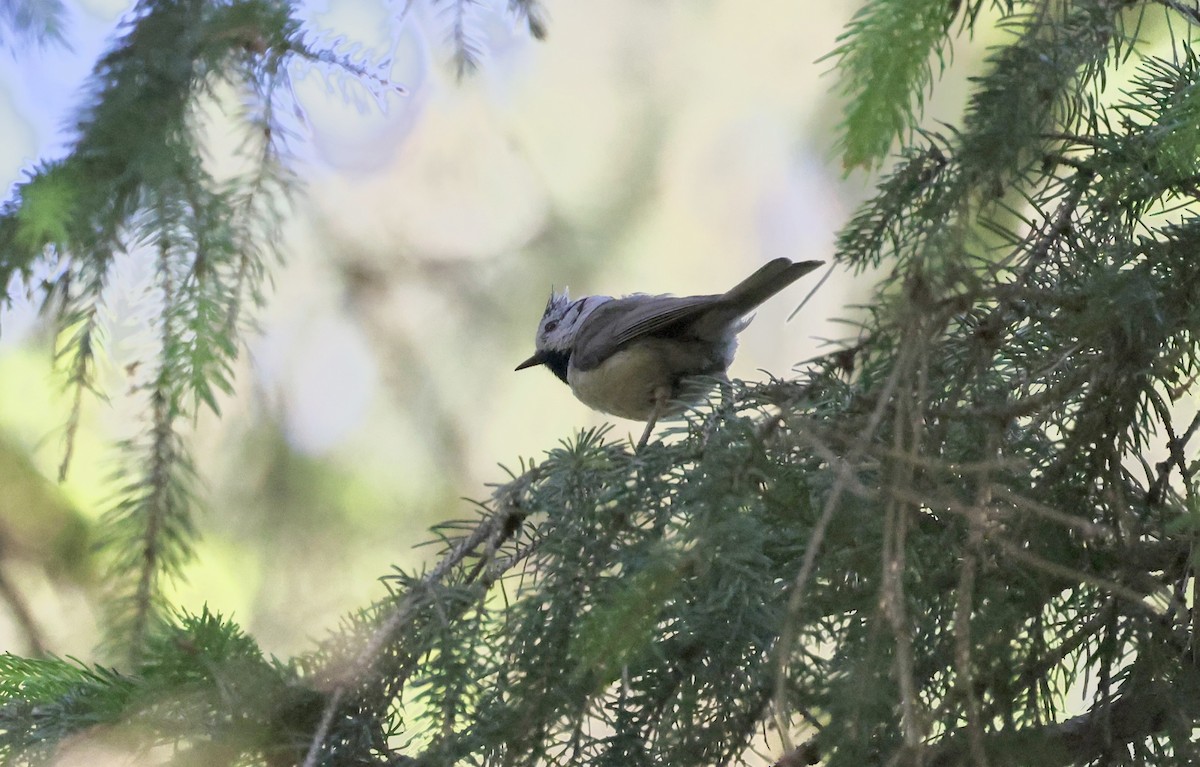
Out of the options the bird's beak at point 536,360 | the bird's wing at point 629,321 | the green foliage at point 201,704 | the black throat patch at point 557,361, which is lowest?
the green foliage at point 201,704

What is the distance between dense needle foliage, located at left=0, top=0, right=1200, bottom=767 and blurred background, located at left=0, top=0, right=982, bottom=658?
1.54 metres

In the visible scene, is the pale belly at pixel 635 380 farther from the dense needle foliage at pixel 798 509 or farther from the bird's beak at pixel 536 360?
the dense needle foliage at pixel 798 509

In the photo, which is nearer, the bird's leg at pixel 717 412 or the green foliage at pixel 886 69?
the green foliage at pixel 886 69

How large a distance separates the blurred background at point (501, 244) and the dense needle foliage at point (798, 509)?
60.8 inches

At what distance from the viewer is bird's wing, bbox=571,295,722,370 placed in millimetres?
1730

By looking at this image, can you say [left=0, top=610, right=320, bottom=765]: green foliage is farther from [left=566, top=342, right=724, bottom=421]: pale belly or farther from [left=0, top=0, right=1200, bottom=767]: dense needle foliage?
[left=566, top=342, right=724, bottom=421]: pale belly

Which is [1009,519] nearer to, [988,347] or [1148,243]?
[988,347]

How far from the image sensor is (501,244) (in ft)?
8.95

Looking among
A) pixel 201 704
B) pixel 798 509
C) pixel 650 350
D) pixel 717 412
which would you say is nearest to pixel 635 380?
pixel 650 350

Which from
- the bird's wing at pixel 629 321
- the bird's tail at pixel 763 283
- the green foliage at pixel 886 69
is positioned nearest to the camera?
the green foliage at pixel 886 69

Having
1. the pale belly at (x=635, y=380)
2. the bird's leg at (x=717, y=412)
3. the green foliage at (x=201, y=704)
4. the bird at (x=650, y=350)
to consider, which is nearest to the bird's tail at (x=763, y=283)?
the bird at (x=650, y=350)

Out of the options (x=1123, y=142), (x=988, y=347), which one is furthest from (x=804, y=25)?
(x=988, y=347)

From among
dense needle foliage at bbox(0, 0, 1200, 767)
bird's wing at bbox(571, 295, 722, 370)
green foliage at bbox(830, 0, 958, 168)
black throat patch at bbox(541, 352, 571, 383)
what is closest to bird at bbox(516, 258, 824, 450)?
bird's wing at bbox(571, 295, 722, 370)

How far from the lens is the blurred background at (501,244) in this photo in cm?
247
